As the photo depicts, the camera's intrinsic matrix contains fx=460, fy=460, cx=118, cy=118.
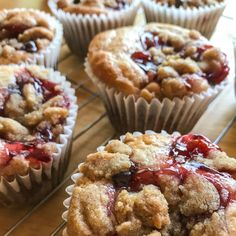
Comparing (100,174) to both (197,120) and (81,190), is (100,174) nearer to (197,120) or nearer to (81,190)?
(81,190)

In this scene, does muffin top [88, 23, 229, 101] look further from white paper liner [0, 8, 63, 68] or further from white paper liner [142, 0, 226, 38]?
white paper liner [142, 0, 226, 38]

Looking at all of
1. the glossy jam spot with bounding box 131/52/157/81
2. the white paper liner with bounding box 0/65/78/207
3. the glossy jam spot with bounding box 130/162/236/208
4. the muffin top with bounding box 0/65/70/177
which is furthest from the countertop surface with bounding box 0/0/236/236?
the glossy jam spot with bounding box 130/162/236/208

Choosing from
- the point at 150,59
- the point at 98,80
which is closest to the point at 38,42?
the point at 98,80

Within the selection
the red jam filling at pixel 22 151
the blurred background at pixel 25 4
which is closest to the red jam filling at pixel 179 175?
the red jam filling at pixel 22 151

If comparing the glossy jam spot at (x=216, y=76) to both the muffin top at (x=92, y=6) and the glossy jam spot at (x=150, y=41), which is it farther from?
the muffin top at (x=92, y=6)

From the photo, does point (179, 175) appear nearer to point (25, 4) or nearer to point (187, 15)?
point (187, 15)

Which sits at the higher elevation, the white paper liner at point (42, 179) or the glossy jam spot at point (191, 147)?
the glossy jam spot at point (191, 147)
